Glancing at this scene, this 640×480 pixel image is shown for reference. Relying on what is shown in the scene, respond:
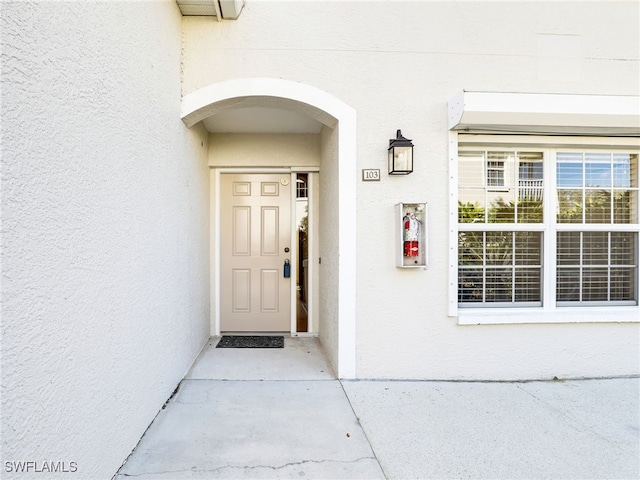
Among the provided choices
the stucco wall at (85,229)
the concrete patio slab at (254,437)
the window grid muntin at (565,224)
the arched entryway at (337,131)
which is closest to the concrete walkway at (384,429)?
the concrete patio slab at (254,437)

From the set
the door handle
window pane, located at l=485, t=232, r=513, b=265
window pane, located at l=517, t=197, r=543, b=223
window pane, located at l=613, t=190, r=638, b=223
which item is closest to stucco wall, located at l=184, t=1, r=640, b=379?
window pane, located at l=485, t=232, r=513, b=265

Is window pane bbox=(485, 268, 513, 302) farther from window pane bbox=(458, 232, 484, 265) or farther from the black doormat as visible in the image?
the black doormat

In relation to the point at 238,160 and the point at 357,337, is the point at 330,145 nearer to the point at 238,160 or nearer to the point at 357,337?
the point at 238,160

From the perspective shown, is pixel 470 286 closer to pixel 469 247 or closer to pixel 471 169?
pixel 469 247

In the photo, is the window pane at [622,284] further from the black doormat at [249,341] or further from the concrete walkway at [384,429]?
the black doormat at [249,341]

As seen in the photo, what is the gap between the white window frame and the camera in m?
2.98

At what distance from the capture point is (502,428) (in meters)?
2.27

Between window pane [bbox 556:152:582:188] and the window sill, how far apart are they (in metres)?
1.26

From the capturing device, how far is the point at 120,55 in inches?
72.9

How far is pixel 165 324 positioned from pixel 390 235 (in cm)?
206

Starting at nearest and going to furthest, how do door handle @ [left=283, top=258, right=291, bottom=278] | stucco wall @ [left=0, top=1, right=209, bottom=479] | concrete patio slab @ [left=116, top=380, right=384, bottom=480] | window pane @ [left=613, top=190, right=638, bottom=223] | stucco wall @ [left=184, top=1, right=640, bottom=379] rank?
stucco wall @ [left=0, top=1, right=209, bottom=479], concrete patio slab @ [left=116, top=380, right=384, bottom=480], stucco wall @ [left=184, top=1, right=640, bottom=379], window pane @ [left=613, top=190, right=638, bottom=223], door handle @ [left=283, top=258, right=291, bottom=278]

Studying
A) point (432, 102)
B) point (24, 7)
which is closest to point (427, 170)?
point (432, 102)

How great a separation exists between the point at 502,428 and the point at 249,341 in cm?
280

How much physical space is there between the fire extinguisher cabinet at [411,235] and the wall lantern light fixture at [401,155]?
32 centimetres
